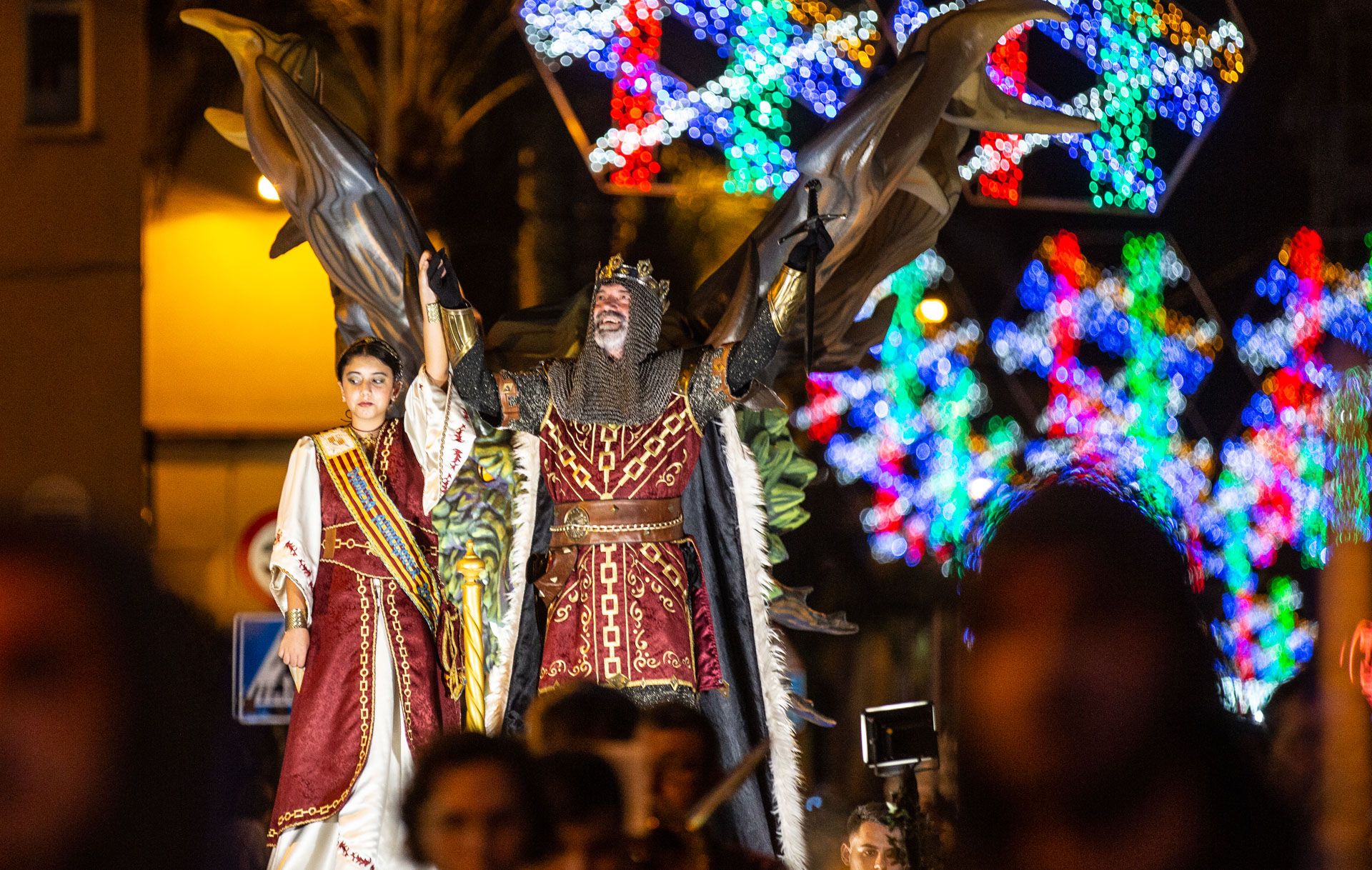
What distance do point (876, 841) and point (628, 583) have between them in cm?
123

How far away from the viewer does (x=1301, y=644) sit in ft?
28.5

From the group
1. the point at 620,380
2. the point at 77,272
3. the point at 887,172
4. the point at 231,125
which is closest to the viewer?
the point at 620,380

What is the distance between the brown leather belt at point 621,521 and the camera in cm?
567

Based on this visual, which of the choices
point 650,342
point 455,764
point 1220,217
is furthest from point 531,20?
point 455,764

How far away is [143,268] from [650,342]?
274 cm

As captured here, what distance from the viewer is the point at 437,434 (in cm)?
559

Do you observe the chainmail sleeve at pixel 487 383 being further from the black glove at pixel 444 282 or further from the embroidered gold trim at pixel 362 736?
the embroidered gold trim at pixel 362 736

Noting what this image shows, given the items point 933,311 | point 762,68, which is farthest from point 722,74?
point 933,311

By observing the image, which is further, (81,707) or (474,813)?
(474,813)

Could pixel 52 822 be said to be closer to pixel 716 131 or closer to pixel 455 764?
pixel 455 764

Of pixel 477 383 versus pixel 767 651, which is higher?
pixel 477 383

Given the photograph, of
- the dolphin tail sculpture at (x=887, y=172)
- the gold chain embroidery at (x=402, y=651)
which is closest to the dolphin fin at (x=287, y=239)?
the dolphin tail sculpture at (x=887, y=172)

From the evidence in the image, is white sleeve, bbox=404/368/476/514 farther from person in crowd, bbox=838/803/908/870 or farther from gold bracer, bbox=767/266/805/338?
person in crowd, bbox=838/803/908/870

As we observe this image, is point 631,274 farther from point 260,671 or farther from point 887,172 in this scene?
point 260,671
